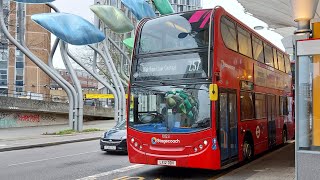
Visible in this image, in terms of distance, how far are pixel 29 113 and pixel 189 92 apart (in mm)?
26395

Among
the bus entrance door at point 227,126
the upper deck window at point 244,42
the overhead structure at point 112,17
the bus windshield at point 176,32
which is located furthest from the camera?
the overhead structure at point 112,17

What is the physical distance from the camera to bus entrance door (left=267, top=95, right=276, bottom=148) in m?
14.0

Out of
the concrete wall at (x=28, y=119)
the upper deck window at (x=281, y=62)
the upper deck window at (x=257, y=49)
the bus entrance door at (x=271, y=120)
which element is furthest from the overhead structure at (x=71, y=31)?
the upper deck window at (x=257, y=49)

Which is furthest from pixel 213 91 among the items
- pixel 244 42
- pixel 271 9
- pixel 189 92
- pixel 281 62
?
pixel 271 9

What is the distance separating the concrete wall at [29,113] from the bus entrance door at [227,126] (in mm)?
23131

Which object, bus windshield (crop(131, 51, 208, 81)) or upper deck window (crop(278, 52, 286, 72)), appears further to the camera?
upper deck window (crop(278, 52, 286, 72))

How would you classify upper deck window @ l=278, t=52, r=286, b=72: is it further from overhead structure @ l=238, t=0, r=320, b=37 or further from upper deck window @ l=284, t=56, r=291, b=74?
overhead structure @ l=238, t=0, r=320, b=37

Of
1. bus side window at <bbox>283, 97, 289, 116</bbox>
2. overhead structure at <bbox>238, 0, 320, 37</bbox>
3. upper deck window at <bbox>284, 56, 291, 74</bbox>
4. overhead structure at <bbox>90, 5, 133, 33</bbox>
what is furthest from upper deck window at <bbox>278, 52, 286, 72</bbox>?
overhead structure at <bbox>90, 5, 133, 33</bbox>

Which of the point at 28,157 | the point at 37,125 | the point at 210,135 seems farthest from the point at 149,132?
the point at 37,125

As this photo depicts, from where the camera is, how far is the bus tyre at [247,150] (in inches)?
449

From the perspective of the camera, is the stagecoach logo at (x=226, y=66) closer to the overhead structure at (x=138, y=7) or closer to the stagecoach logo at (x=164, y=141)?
the stagecoach logo at (x=164, y=141)

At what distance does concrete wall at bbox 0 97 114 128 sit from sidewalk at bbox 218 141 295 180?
22238 mm

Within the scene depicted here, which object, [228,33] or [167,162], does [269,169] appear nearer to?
[167,162]

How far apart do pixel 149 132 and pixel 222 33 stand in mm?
3078
